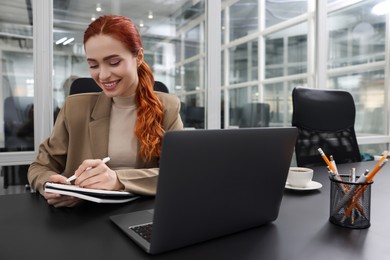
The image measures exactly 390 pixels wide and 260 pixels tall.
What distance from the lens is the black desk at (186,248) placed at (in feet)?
1.85

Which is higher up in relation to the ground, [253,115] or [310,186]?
[253,115]

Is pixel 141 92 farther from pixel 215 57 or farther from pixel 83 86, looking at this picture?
pixel 215 57

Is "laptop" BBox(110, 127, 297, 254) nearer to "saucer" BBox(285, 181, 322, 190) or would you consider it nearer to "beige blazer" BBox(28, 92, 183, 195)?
"saucer" BBox(285, 181, 322, 190)

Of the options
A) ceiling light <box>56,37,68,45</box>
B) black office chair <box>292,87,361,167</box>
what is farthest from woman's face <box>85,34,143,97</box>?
ceiling light <box>56,37,68,45</box>

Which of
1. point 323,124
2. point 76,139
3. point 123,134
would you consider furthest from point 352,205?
point 323,124

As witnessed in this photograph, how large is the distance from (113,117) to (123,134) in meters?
0.08

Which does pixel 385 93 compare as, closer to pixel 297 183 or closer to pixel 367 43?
pixel 367 43

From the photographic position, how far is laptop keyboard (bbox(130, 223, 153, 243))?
616 mm

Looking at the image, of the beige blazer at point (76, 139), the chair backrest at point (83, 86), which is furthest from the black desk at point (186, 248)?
the chair backrest at point (83, 86)

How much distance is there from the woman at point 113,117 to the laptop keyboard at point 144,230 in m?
0.27

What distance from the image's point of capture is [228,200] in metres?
0.62

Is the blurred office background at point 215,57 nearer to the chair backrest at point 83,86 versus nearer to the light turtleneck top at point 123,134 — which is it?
the chair backrest at point 83,86

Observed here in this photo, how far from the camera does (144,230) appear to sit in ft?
2.14

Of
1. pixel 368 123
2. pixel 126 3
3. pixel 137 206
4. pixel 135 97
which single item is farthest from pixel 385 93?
pixel 137 206
